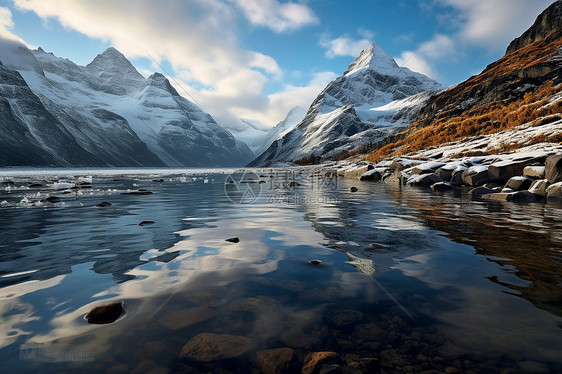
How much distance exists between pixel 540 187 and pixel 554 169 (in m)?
1.00

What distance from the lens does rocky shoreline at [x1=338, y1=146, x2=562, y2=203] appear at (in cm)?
1345

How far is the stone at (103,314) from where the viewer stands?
10.1 ft

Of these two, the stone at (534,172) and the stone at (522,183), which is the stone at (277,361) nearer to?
the stone at (522,183)

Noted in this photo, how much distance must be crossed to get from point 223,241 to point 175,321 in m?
3.57

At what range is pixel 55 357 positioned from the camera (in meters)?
2.47

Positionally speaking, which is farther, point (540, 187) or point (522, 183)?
point (522, 183)

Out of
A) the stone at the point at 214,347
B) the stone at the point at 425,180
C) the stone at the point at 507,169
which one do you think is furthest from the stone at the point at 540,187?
the stone at the point at 214,347

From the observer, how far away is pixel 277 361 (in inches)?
94.2

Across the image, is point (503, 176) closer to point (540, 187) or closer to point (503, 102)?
point (540, 187)

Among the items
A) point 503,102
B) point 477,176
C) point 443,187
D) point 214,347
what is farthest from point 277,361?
point 503,102

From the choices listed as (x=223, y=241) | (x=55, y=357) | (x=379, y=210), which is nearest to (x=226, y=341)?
(x=55, y=357)

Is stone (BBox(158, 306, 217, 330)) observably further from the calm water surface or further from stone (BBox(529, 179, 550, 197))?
stone (BBox(529, 179, 550, 197))

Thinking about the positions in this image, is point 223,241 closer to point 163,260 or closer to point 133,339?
point 163,260

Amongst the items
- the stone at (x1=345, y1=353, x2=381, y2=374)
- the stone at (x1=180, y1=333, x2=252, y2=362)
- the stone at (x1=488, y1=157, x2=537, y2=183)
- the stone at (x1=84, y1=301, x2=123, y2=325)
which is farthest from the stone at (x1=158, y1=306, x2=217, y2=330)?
the stone at (x1=488, y1=157, x2=537, y2=183)
